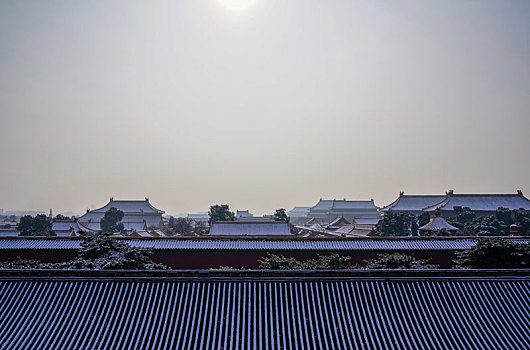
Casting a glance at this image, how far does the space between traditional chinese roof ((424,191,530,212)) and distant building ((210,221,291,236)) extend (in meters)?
28.1

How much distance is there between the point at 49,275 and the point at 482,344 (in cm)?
870

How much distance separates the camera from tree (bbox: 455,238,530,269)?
15906 millimetres

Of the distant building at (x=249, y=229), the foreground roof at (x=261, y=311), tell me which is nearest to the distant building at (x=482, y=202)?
the distant building at (x=249, y=229)

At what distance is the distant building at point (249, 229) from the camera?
29.8 meters

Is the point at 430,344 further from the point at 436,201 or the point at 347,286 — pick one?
the point at 436,201

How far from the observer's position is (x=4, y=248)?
19.4m

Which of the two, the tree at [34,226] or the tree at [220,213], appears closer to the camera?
the tree at [34,226]

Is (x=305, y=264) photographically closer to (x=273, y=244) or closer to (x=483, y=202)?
(x=273, y=244)

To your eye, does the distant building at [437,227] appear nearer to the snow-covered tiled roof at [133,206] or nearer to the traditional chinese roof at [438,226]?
the traditional chinese roof at [438,226]

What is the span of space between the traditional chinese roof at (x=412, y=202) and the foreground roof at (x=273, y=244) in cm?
3781

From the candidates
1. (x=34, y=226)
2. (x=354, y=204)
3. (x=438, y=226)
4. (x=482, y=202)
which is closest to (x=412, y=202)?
(x=482, y=202)

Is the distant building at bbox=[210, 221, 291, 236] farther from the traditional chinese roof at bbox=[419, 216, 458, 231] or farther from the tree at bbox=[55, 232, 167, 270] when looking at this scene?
the tree at bbox=[55, 232, 167, 270]

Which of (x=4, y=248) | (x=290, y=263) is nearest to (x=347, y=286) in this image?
(x=290, y=263)

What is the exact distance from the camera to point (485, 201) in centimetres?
5072
